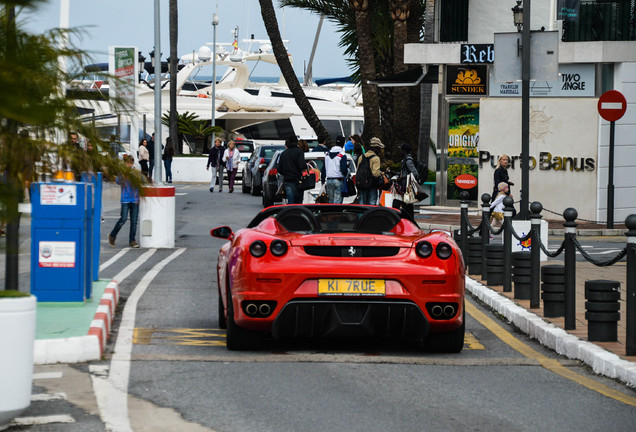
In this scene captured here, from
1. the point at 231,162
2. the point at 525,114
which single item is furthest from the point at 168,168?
the point at 525,114

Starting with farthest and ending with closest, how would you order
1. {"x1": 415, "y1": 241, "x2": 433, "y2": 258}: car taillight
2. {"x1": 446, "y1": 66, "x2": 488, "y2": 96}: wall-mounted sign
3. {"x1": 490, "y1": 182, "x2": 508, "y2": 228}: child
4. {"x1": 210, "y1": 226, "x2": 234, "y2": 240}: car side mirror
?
1. {"x1": 446, "y1": 66, "x2": 488, "y2": 96}: wall-mounted sign
2. {"x1": 490, "y1": 182, "x2": 508, "y2": 228}: child
3. {"x1": 210, "y1": 226, "x2": 234, "y2": 240}: car side mirror
4. {"x1": 415, "y1": 241, "x2": 433, "y2": 258}: car taillight

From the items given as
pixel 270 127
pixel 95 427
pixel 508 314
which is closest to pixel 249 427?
pixel 95 427

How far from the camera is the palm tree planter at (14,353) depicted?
607cm

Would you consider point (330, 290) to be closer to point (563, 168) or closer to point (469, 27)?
point (563, 168)

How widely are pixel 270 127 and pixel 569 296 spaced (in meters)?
68.1

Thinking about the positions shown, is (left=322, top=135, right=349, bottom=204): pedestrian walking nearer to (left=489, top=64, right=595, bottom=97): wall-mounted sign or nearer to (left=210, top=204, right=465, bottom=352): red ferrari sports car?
(left=489, top=64, right=595, bottom=97): wall-mounted sign

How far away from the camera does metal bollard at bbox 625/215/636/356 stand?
8508 millimetres

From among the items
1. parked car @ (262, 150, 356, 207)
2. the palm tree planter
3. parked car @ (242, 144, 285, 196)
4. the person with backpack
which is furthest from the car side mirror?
parked car @ (242, 144, 285, 196)

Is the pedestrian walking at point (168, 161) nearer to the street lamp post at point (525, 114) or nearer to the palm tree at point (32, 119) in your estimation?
the street lamp post at point (525, 114)

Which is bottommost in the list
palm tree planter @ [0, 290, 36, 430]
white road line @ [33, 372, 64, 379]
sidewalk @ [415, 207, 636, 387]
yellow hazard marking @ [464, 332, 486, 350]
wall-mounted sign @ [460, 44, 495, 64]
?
yellow hazard marking @ [464, 332, 486, 350]

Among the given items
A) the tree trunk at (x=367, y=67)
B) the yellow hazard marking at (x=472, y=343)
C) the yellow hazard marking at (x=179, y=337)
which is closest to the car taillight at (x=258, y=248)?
the yellow hazard marking at (x=179, y=337)

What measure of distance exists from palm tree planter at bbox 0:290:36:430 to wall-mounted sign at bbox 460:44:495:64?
24512 millimetres

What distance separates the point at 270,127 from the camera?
77.6 m

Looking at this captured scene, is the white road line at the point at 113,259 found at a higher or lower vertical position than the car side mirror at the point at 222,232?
lower
